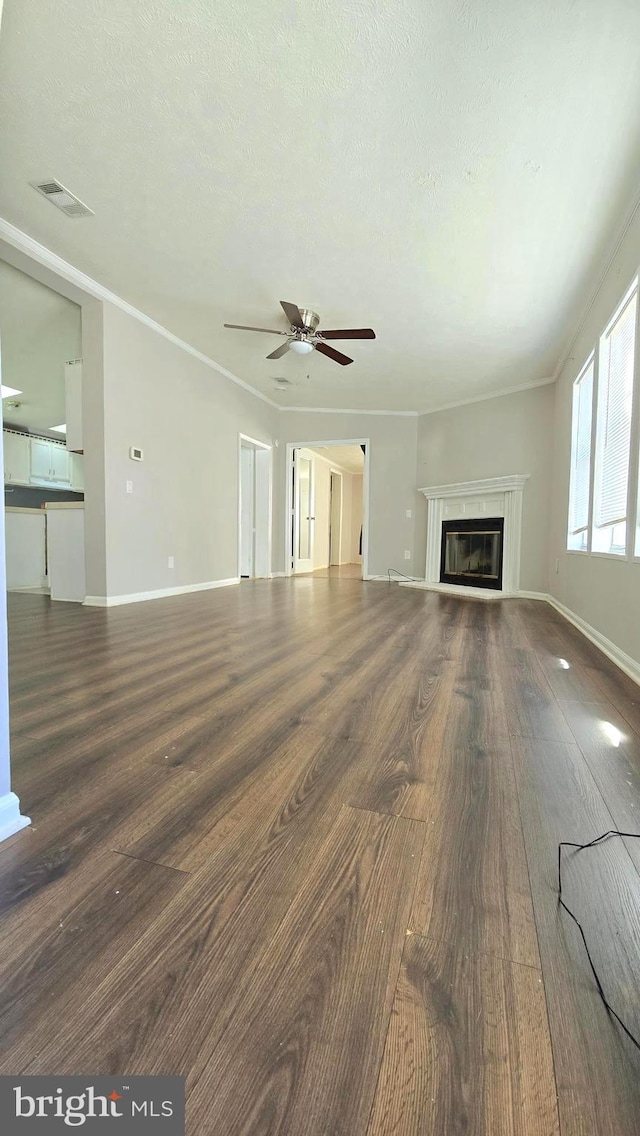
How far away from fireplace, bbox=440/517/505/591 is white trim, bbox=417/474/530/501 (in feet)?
1.17

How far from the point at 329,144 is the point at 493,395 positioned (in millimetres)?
4122

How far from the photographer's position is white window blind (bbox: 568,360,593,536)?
3557mm

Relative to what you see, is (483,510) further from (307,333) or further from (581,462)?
(307,333)

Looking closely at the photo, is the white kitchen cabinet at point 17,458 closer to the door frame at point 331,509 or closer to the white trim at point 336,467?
the white trim at point 336,467

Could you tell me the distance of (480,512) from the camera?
19.0 ft

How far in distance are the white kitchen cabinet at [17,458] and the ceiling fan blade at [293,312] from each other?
17.2 feet

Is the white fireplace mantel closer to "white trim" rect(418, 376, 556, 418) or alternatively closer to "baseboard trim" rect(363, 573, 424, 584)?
"baseboard trim" rect(363, 573, 424, 584)

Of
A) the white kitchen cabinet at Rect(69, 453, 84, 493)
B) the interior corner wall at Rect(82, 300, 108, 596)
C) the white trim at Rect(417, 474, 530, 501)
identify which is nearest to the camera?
the interior corner wall at Rect(82, 300, 108, 596)

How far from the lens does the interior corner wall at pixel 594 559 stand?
2359 millimetres

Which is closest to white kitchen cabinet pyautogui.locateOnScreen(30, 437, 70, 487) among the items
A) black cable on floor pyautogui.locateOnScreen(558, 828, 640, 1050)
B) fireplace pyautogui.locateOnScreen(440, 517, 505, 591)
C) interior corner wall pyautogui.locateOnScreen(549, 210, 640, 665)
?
fireplace pyautogui.locateOnScreen(440, 517, 505, 591)

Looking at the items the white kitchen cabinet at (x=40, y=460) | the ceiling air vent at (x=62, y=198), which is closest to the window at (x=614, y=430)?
the ceiling air vent at (x=62, y=198)

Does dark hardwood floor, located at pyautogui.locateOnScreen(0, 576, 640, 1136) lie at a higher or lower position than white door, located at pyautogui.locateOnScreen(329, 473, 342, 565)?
lower

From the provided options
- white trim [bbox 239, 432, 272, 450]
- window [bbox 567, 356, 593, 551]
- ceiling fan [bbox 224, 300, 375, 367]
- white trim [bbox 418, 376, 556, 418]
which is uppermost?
white trim [bbox 418, 376, 556, 418]

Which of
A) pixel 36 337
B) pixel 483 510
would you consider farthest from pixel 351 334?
pixel 36 337
